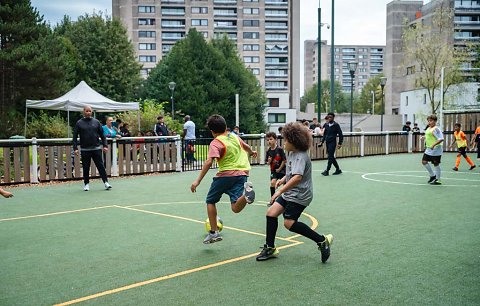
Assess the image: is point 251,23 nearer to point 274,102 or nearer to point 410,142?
point 274,102

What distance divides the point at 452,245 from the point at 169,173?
12.2 meters

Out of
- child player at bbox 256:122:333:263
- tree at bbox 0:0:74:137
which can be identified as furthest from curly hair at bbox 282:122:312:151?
tree at bbox 0:0:74:137

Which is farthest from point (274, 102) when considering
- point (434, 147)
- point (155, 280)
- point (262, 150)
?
point (155, 280)

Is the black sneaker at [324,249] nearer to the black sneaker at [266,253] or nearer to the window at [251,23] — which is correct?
the black sneaker at [266,253]

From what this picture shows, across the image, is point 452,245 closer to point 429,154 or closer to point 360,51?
point 429,154

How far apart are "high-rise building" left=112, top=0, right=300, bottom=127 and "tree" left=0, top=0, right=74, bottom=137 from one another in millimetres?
54351

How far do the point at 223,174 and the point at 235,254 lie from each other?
107cm

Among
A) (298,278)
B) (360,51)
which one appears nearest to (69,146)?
(298,278)

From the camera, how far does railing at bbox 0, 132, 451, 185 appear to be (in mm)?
14188

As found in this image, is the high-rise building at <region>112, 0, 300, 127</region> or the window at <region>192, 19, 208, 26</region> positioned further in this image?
the window at <region>192, 19, 208, 26</region>

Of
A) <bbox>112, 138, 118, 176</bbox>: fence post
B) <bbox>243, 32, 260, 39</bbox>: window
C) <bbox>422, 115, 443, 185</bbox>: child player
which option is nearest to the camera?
<bbox>422, 115, 443, 185</bbox>: child player

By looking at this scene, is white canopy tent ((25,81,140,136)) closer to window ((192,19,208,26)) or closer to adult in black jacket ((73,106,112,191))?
adult in black jacket ((73,106,112,191))

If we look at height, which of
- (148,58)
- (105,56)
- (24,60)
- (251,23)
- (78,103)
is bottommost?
(78,103)

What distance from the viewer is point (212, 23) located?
3647 inches
